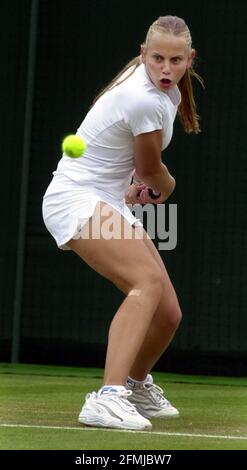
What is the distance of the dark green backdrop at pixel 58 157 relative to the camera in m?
7.64

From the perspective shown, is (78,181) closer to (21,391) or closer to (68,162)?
(68,162)

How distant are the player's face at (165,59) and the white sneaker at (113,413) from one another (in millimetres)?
1141

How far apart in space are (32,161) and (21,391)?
2.08 m

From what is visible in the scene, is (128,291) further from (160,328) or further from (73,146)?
(73,146)

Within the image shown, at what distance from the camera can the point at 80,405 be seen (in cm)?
566

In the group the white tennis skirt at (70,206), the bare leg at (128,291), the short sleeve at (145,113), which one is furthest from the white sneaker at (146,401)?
the short sleeve at (145,113)

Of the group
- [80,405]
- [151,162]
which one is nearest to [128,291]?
[151,162]

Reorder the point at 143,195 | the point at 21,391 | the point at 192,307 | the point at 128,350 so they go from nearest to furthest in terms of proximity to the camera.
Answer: the point at 128,350
the point at 143,195
the point at 21,391
the point at 192,307

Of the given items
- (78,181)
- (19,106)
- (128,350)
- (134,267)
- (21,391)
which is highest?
(19,106)

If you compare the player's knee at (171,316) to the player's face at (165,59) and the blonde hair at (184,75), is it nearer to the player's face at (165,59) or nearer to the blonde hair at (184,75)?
the blonde hair at (184,75)

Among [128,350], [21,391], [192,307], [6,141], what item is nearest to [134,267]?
[128,350]

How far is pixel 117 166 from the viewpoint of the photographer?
484 cm

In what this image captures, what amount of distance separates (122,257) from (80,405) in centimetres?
118

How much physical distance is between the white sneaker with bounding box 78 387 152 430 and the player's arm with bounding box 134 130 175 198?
2.58 ft
